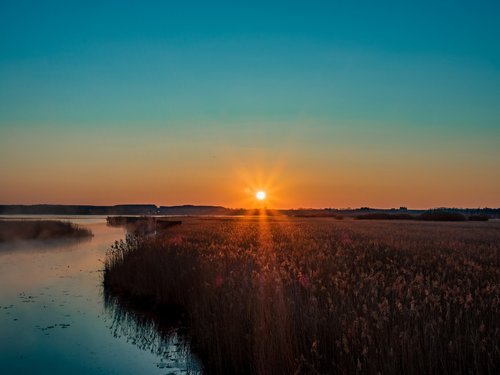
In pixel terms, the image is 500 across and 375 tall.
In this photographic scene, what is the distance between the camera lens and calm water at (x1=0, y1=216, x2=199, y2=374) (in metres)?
9.37

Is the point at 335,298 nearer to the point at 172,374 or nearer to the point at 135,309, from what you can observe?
the point at 172,374

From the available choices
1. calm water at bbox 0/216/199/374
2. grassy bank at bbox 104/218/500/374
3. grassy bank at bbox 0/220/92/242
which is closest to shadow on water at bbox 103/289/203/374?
calm water at bbox 0/216/199/374

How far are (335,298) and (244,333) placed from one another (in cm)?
Result: 182

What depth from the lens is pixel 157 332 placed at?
11.8 metres

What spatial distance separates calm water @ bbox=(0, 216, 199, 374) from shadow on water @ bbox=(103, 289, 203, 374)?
0.07 ft

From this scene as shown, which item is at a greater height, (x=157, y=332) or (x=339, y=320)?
(x=339, y=320)

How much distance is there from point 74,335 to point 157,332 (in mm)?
2065

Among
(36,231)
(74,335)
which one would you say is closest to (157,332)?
(74,335)

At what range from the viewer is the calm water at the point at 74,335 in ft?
30.7

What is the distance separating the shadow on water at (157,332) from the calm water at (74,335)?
22 millimetres

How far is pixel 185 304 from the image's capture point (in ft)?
43.1

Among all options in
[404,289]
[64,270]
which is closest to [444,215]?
[64,270]

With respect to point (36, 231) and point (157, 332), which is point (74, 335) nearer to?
point (157, 332)

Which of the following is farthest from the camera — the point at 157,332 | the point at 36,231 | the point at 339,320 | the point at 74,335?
the point at 36,231
